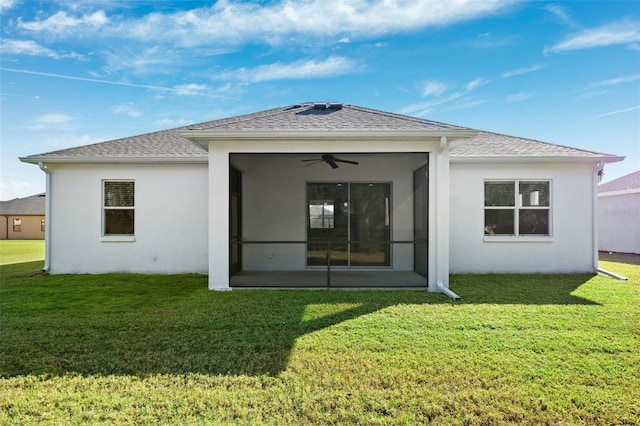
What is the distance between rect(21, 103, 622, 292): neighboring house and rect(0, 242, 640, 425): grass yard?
2569 millimetres

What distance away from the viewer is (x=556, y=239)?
8719 mm

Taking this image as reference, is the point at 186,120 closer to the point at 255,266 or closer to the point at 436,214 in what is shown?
the point at 255,266

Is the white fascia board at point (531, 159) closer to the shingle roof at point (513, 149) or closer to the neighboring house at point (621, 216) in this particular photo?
the shingle roof at point (513, 149)

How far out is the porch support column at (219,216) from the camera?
673 centimetres

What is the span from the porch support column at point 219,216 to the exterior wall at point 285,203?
2570mm

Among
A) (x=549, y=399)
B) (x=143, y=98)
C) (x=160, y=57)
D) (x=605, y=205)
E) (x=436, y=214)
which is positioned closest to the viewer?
(x=549, y=399)

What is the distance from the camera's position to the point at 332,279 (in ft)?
26.0

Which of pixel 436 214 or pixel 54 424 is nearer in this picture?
pixel 54 424

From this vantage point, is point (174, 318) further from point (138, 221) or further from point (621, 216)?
point (621, 216)

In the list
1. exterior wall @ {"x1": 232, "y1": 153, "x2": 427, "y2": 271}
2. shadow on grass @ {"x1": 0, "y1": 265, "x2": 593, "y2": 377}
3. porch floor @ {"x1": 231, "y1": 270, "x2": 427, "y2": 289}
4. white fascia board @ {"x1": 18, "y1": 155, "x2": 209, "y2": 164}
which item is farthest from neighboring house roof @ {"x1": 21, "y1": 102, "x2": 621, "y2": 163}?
porch floor @ {"x1": 231, "y1": 270, "x2": 427, "y2": 289}

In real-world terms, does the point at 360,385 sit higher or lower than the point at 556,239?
lower

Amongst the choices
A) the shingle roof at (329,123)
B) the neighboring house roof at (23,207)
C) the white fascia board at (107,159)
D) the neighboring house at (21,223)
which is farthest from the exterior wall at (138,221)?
the neighboring house roof at (23,207)

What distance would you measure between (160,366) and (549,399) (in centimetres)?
342

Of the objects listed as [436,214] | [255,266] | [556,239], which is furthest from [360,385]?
[556,239]
